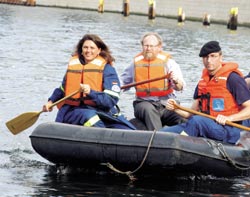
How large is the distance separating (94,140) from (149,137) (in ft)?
1.60

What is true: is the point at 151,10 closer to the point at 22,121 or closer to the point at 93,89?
the point at 22,121

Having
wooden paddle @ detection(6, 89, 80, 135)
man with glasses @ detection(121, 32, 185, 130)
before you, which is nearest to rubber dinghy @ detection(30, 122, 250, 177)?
wooden paddle @ detection(6, 89, 80, 135)

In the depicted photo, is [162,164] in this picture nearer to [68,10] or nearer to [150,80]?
[150,80]

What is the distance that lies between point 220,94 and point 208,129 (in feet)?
1.16

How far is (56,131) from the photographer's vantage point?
25.4ft

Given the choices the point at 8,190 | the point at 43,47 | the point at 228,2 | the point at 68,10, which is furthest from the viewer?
the point at 68,10

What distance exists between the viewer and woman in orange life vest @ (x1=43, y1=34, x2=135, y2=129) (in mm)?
8023

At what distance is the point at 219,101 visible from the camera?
803 cm

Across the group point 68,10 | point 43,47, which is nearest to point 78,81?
point 43,47

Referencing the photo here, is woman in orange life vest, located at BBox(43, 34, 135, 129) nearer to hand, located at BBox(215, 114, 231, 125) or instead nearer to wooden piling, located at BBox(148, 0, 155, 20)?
hand, located at BBox(215, 114, 231, 125)

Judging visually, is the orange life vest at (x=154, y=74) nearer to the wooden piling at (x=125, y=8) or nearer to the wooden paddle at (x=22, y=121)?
the wooden paddle at (x=22, y=121)

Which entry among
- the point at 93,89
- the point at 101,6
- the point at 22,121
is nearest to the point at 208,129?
the point at 93,89

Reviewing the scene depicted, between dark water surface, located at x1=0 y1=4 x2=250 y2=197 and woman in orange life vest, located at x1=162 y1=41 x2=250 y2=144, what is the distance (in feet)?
1.43

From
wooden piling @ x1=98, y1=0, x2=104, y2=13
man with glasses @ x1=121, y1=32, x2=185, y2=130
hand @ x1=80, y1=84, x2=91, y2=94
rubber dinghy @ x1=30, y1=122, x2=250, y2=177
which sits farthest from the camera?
wooden piling @ x1=98, y1=0, x2=104, y2=13
